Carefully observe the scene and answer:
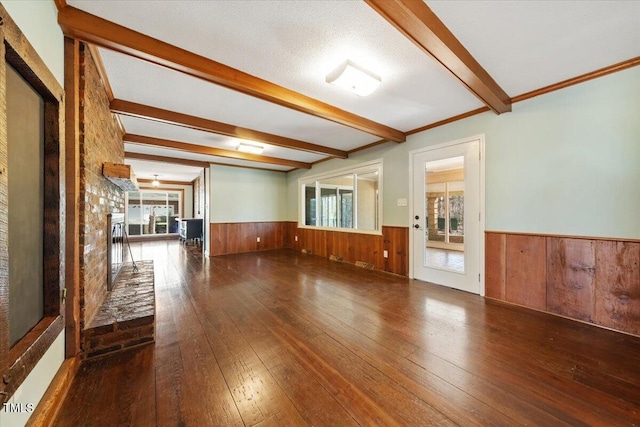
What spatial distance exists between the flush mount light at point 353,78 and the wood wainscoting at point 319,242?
2.54 metres

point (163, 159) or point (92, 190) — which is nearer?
point (92, 190)

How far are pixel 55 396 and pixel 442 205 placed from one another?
5.51 meters

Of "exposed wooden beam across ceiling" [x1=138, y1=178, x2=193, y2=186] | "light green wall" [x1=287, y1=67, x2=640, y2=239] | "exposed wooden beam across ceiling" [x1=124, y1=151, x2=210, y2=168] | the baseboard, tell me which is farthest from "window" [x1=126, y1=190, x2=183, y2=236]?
"light green wall" [x1=287, y1=67, x2=640, y2=239]

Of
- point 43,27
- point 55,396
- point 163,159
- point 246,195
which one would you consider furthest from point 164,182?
point 55,396

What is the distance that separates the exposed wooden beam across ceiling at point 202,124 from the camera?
2869 millimetres

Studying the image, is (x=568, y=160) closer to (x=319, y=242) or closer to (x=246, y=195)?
(x=319, y=242)

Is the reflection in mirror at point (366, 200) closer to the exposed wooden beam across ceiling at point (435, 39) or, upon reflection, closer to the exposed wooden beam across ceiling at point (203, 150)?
the exposed wooden beam across ceiling at point (203, 150)

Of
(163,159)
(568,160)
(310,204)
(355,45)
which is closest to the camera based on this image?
(355,45)

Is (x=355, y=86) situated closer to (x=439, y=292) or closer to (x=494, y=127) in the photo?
(x=494, y=127)

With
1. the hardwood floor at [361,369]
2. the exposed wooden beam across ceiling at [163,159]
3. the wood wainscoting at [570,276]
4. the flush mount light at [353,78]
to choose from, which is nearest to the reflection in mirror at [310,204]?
the exposed wooden beam across ceiling at [163,159]

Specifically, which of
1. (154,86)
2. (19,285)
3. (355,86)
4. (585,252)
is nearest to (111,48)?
(154,86)

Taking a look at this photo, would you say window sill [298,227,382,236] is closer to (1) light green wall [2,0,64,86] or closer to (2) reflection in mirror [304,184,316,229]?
(2) reflection in mirror [304,184,316,229]

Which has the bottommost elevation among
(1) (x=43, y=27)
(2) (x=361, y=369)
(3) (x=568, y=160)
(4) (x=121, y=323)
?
(2) (x=361, y=369)

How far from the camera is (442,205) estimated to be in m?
4.98
